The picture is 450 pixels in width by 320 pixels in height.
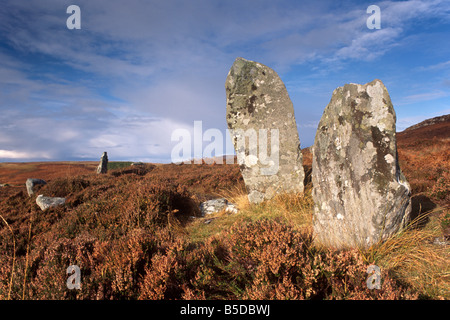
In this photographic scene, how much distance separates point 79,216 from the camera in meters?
7.25

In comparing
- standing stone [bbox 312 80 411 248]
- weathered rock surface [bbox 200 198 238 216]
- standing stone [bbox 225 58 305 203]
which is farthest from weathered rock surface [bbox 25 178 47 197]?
standing stone [bbox 312 80 411 248]

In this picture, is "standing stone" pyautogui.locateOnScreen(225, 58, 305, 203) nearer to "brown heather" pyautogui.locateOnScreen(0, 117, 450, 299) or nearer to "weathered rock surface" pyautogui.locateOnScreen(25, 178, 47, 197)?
"brown heather" pyautogui.locateOnScreen(0, 117, 450, 299)

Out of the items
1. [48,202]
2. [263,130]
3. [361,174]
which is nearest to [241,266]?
[361,174]

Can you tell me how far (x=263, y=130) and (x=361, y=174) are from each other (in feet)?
13.2

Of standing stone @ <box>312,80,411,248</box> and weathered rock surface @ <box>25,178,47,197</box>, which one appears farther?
weathered rock surface @ <box>25,178,47,197</box>

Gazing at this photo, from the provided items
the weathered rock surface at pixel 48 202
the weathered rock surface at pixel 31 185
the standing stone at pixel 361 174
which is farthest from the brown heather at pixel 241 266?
the weathered rock surface at pixel 31 185

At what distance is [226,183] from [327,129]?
7.93 metres

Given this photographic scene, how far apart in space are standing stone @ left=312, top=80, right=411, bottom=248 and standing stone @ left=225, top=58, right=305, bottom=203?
292cm

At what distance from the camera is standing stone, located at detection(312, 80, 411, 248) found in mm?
4055

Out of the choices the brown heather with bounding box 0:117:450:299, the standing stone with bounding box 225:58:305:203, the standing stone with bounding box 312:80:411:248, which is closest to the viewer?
the brown heather with bounding box 0:117:450:299

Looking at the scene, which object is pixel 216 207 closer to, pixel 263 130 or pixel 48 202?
pixel 263 130

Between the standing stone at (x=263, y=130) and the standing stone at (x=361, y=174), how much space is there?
292 cm

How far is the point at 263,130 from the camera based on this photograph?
7.91m
